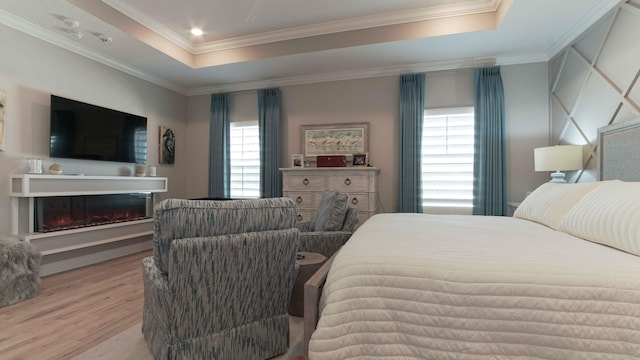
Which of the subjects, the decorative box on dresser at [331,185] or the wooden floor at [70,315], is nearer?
the wooden floor at [70,315]

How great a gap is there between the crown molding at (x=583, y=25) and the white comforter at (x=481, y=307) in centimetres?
273

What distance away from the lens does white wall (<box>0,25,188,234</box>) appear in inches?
119

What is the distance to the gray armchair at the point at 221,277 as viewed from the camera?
138 cm

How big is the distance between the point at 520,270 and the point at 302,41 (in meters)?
3.56

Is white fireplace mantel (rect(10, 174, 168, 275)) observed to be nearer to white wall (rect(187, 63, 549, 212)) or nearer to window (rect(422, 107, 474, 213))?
white wall (rect(187, 63, 549, 212))

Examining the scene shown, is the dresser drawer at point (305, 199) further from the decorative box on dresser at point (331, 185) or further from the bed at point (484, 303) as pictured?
the bed at point (484, 303)

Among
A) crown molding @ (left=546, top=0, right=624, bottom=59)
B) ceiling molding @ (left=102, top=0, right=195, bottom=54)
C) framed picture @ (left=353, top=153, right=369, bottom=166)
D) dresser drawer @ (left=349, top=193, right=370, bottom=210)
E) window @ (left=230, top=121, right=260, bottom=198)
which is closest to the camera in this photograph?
crown molding @ (left=546, top=0, right=624, bottom=59)

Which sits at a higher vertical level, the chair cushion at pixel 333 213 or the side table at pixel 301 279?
the chair cushion at pixel 333 213

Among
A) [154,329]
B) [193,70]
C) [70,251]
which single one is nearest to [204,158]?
[193,70]

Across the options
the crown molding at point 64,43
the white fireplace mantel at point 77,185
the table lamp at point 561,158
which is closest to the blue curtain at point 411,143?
the table lamp at point 561,158

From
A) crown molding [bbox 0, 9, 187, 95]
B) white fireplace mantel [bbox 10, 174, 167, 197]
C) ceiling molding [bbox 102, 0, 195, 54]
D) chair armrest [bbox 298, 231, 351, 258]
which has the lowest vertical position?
chair armrest [bbox 298, 231, 351, 258]

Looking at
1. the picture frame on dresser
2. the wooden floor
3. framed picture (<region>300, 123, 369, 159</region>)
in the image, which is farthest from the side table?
framed picture (<region>300, 123, 369, 159</region>)

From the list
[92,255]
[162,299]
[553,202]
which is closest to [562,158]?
[553,202]

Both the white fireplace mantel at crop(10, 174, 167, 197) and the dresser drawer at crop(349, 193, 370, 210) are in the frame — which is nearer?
the white fireplace mantel at crop(10, 174, 167, 197)
